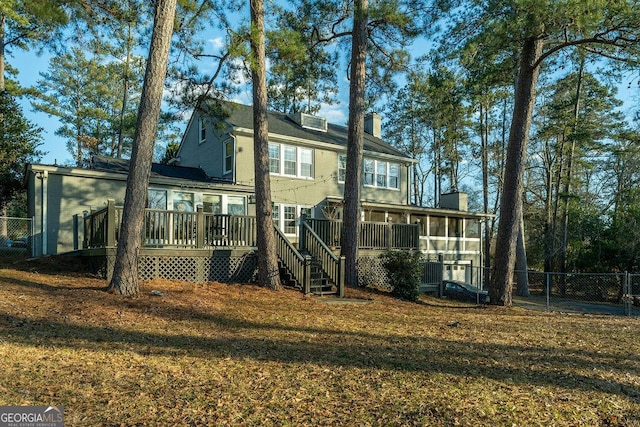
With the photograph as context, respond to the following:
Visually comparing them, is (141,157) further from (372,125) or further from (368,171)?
(372,125)

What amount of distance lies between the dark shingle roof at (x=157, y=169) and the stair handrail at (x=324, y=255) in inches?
266

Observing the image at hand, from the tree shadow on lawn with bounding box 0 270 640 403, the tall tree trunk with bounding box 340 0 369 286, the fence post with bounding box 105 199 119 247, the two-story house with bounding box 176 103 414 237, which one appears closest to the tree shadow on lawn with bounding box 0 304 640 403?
the tree shadow on lawn with bounding box 0 270 640 403

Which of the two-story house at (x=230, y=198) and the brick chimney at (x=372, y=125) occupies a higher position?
the brick chimney at (x=372, y=125)

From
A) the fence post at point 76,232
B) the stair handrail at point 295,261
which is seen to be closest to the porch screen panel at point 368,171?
the stair handrail at point 295,261

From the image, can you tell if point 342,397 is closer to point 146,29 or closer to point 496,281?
point 496,281

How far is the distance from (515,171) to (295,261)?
6.30 m

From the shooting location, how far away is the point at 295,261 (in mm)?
11453

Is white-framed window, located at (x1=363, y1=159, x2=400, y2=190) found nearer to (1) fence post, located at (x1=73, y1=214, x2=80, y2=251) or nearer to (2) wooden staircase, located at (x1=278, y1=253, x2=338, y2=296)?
(2) wooden staircase, located at (x1=278, y1=253, x2=338, y2=296)

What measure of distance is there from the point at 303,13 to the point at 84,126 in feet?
86.5

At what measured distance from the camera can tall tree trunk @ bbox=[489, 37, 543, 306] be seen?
11.5m

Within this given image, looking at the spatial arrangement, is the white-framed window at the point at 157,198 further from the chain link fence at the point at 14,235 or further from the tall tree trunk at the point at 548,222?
the tall tree trunk at the point at 548,222

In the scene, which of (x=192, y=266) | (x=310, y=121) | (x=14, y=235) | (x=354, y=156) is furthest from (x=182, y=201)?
(x=310, y=121)

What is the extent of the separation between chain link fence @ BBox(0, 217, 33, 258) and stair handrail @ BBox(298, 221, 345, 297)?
9.85 m

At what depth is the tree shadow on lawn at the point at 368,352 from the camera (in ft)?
16.5
